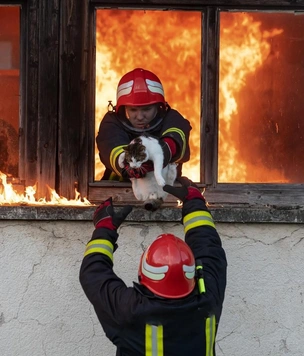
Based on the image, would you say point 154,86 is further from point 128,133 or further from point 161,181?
point 161,181

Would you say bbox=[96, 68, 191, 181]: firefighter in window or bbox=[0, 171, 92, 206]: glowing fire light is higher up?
bbox=[96, 68, 191, 181]: firefighter in window

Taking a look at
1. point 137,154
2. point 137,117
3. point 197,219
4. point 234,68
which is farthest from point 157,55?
point 197,219

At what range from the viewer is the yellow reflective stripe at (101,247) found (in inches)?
204

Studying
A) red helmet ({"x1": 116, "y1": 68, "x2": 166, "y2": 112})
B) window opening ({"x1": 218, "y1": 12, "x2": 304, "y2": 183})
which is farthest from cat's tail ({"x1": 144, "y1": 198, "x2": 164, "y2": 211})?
window opening ({"x1": 218, "y1": 12, "x2": 304, "y2": 183})

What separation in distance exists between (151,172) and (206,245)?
73 centimetres

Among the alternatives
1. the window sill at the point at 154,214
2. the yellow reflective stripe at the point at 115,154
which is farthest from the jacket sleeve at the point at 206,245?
the window sill at the point at 154,214

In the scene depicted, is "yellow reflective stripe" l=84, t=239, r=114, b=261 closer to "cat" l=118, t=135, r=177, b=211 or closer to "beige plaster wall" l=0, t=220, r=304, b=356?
"cat" l=118, t=135, r=177, b=211

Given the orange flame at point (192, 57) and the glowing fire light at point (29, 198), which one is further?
the orange flame at point (192, 57)

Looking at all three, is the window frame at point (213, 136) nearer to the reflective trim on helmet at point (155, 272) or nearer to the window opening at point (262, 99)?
the window opening at point (262, 99)

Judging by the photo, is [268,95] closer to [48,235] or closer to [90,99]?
[90,99]

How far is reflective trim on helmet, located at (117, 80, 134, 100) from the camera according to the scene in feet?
20.9

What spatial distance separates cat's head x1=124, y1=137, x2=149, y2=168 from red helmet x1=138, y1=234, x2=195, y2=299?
751 mm

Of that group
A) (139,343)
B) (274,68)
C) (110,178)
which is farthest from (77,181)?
(139,343)

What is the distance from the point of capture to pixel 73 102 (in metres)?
6.87
